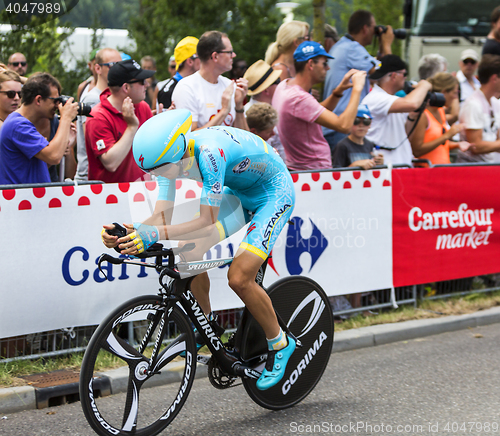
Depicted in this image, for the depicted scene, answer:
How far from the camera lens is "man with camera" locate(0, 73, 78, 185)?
17.5 ft

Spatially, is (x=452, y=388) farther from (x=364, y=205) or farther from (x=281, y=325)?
(x=364, y=205)

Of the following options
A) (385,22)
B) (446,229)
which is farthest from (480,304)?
(385,22)

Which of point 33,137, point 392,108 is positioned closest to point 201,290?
point 33,137

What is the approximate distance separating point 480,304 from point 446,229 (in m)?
0.95

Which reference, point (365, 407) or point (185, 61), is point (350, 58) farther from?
point (365, 407)

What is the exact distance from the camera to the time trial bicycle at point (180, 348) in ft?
A: 12.1

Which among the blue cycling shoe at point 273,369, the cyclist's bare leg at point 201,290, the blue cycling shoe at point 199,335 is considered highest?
the cyclist's bare leg at point 201,290

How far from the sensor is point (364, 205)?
22.1 ft

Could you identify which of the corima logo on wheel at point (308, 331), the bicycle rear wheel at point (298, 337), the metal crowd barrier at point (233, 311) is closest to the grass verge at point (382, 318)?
the metal crowd barrier at point (233, 311)

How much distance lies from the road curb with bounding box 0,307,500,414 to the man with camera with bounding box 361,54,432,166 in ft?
5.60

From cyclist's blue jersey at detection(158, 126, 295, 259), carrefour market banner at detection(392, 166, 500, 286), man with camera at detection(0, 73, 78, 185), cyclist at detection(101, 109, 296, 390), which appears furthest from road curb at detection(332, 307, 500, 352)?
man with camera at detection(0, 73, 78, 185)

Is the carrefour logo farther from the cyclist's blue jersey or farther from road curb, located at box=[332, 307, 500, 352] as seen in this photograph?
the cyclist's blue jersey

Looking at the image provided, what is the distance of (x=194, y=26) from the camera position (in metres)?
15.6

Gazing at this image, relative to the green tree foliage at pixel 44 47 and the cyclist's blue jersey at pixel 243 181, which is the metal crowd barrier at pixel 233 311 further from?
the green tree foliage at pixel 44 47
